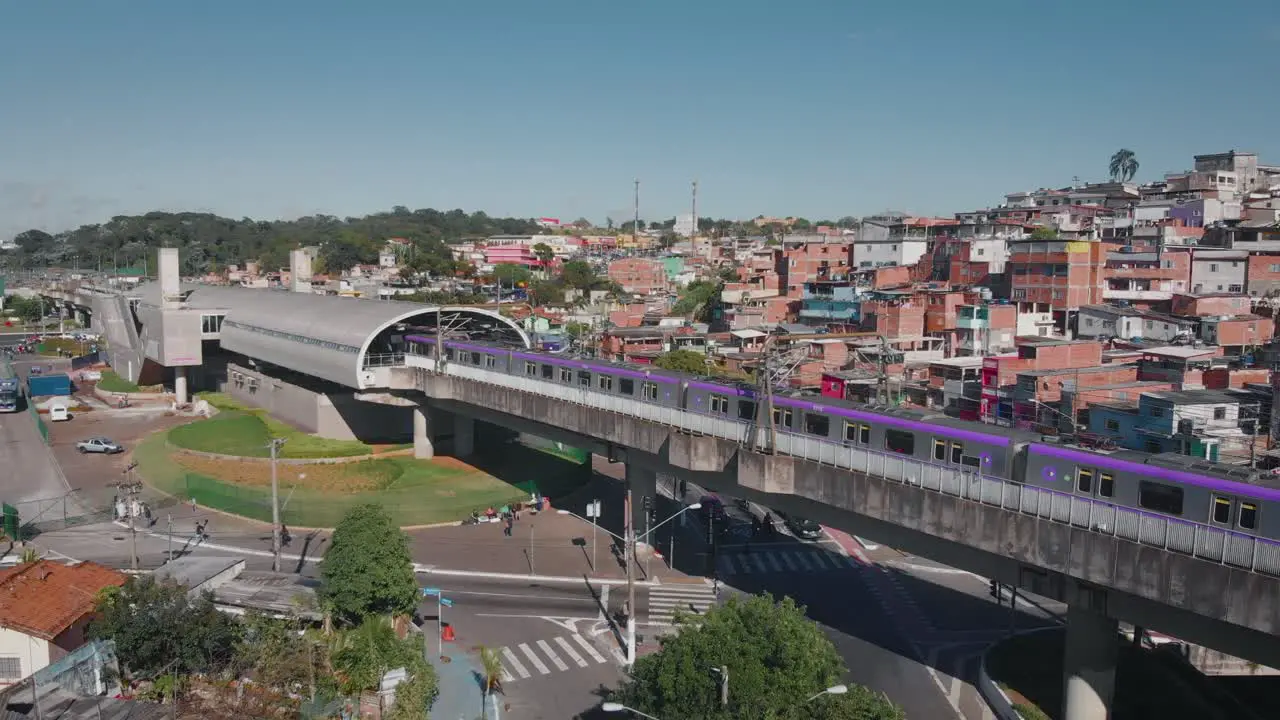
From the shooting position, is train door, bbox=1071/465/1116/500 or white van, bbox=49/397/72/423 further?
white van, bbox=49/397/72/423

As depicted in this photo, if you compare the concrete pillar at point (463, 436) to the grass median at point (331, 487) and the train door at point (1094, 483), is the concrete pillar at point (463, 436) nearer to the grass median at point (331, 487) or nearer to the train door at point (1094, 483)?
the grass median at point (331, 487)

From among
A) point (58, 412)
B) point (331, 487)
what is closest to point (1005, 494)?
point (331, 487)

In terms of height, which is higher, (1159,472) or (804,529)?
(1159,472)

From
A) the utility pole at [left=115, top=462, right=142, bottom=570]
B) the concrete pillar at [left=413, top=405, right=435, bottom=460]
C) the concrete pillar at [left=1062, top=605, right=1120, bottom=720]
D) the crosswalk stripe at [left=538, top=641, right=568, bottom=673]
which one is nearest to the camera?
the concrete pillar at [left=1062, top=605, right=1120, bottom=720]

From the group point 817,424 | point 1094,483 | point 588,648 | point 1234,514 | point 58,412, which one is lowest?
point 588,648

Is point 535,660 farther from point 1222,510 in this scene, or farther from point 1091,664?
point 1222,510

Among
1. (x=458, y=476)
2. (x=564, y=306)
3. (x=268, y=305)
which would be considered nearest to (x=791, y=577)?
(x=458, y=476)

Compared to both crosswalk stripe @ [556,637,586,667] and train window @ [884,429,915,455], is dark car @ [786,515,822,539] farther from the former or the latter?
crosswalk stripe @ [556,637,586,667]

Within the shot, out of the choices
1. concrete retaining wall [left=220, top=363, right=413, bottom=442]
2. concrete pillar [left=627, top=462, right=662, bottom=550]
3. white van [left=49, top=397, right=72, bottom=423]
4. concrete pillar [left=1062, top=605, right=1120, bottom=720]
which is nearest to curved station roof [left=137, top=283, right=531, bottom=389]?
concrete retaining wall [left=220, top=363, right=413, bottom=442]
